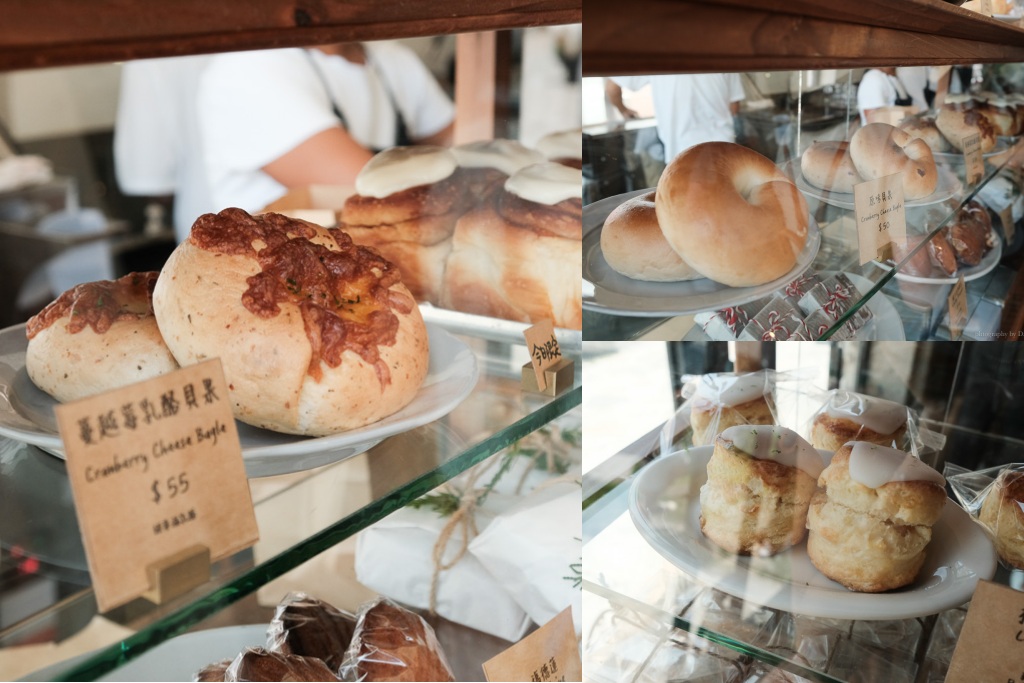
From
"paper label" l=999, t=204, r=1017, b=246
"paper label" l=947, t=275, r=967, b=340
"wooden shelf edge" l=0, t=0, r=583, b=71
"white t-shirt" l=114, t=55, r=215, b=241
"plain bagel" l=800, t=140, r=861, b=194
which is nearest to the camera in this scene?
"wooden shelf edge" l=0, t=0, r=583, b=71

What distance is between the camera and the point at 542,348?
902mm

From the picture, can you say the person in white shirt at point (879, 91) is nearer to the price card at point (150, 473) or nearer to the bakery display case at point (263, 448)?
the bakery display case at point (263, 448)

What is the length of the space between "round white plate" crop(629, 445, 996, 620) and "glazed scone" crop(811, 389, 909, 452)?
0.05m

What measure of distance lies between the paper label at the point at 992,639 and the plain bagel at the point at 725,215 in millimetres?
385

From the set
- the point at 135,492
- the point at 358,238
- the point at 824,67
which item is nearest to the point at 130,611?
the point at 135,492

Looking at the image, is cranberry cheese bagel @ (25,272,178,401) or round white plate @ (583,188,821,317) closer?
cranberry cheese bagel @ (25,272,178,401)

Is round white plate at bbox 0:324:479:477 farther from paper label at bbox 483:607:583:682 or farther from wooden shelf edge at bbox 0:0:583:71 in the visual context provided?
paper label at bbox 483:607:583:682

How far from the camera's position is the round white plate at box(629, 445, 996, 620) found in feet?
2.94

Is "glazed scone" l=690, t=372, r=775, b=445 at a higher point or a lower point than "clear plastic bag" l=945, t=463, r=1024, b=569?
higher

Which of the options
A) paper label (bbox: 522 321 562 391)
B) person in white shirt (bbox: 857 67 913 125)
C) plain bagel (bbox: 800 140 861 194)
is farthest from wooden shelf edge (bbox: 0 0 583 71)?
person in white shirt (bbox: 857 67 913 125)

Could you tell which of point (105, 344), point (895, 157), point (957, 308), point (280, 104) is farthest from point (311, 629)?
point (957, 308)

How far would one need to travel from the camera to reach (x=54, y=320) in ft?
1.82

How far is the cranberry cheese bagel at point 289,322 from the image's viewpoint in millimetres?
577

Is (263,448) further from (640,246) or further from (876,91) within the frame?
(876,91)
